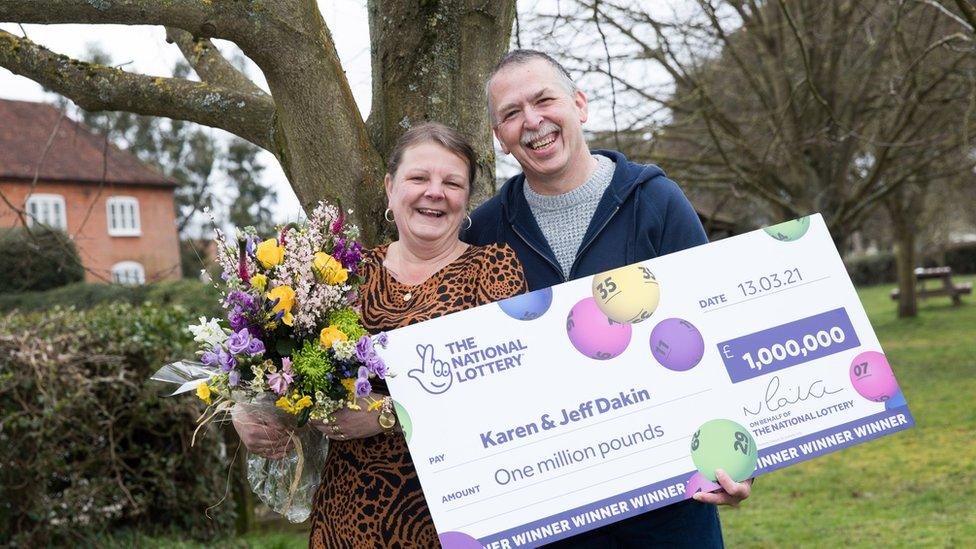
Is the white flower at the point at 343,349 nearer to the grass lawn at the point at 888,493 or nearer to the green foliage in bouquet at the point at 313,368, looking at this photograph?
the green foliage in bouquet at the point at 313,368

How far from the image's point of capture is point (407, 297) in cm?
309

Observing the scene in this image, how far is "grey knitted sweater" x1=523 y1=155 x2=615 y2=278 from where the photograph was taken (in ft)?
10.4

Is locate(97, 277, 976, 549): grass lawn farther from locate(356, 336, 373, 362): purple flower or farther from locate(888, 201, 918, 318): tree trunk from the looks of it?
locate(888, 201, 918, 318): tree trunk

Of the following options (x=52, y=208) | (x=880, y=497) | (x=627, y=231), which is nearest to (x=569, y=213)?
(x=627, y=231)

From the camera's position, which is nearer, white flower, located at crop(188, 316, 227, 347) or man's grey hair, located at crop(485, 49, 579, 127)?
white flower, located at crop(188, 316, 227, 347)

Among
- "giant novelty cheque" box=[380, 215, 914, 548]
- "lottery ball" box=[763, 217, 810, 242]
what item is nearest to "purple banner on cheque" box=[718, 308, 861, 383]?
"giant novelty cheque" box=[380, 215, 914, 548]

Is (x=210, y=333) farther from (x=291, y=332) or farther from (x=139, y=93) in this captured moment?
(x=139, y=93)

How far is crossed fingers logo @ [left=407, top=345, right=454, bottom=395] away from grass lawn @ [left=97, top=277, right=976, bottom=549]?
15.4 ft

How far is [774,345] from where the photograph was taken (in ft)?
9.73

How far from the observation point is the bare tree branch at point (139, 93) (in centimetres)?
377

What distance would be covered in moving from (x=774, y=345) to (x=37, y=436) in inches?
202

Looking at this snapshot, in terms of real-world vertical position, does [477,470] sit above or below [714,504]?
above

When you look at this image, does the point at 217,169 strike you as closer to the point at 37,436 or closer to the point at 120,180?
the point at 120,180

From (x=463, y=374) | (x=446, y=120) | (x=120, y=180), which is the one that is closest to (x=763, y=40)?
(x=446, y=120)
